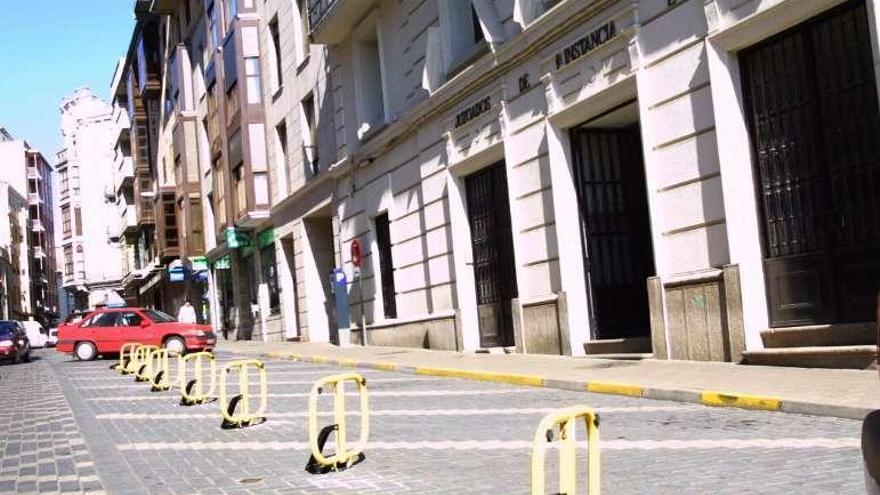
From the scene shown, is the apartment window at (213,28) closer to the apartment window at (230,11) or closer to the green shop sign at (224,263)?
the apartment window at (230,11)

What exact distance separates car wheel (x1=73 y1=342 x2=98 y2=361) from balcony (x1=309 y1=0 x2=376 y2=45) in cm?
1127

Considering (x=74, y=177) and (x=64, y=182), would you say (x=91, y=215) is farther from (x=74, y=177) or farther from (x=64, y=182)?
(x=64, y=182)

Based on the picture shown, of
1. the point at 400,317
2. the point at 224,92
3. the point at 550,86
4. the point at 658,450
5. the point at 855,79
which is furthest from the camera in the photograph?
the point at 224,92

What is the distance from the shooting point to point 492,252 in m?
19.0

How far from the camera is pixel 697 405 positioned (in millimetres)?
9531

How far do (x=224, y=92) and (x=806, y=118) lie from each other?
2991cm

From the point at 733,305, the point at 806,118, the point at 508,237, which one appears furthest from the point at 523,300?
the point at 806,118

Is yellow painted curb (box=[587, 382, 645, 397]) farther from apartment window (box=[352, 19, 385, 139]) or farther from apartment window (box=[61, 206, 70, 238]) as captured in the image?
apartment window (box=[61, 206, 70, 238])

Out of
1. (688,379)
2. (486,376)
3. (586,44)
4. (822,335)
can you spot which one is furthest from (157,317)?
(822,335)

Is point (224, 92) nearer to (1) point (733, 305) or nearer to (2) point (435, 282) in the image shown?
(2) point (435, 282)

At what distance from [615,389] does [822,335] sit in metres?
2.56

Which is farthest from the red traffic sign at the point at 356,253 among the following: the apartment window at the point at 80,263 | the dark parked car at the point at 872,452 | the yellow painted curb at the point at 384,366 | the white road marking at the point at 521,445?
the apartment window at the point at 80,263

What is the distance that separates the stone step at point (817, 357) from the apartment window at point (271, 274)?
23.6m

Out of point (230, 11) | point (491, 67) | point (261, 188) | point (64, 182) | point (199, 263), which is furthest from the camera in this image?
point (64, 182)
